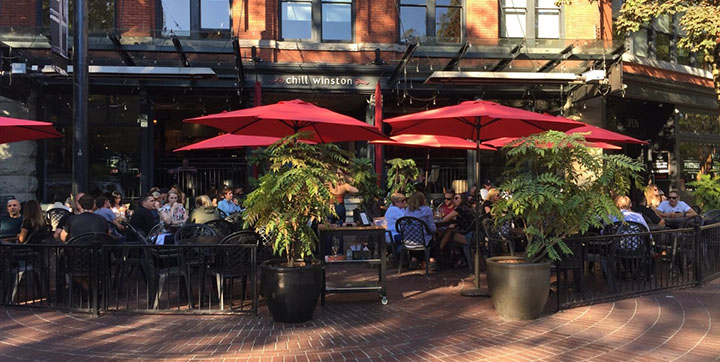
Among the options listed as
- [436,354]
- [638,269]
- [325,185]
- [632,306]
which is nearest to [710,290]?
[638,269]

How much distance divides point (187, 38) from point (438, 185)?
7636mm

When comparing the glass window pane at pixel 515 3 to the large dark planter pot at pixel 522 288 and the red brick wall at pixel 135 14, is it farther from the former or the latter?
the large dark planter pot at pixel 522 288

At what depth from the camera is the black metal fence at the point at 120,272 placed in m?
5.53

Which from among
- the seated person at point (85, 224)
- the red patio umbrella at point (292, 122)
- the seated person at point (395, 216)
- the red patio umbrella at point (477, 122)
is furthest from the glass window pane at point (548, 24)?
the seated person at point (85, 224)

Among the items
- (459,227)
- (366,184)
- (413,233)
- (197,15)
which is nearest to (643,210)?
(459,227)

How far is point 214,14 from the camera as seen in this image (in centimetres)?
1327

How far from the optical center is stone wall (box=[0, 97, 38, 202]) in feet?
39.9

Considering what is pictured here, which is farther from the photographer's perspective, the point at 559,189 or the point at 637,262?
the point at 637,262

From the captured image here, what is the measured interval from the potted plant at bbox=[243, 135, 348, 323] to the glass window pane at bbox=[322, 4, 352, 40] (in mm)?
8770

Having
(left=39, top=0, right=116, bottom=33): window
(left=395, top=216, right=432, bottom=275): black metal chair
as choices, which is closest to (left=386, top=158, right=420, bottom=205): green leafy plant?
(left=395, top=216, right=432, bottom=275): black metal chair

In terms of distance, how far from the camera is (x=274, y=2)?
1317 centimetres

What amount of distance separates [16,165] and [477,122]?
11372 millimetres

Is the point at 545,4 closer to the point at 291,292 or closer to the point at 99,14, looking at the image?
the point at 99,14

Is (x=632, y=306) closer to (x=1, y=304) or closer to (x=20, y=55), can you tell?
(x=1, y=304)
